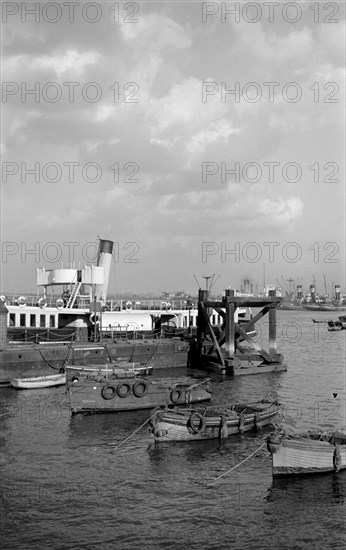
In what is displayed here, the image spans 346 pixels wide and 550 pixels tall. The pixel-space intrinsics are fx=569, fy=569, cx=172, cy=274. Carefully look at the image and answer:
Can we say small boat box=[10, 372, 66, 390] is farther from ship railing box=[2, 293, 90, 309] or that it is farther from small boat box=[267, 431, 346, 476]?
small boat box=[267, 431, 346, 476]

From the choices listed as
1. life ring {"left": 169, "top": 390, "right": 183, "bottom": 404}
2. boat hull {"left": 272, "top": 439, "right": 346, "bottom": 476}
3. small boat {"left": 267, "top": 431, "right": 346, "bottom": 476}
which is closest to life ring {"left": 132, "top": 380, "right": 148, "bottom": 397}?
life ring {"left": 169, "top": 390, "right": 183, "bottom": 404}

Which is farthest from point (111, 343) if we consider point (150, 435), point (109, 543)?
point (109, 543)

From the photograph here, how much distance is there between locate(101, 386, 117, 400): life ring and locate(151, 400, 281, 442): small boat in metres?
5.88

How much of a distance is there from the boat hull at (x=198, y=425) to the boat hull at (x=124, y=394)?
5.44m

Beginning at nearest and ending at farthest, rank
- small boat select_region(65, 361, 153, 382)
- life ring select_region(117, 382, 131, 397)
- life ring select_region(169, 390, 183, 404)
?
life ring select_region(117, 382, 131, 397)
life ring select_region(169, 390, 183, 404)
small boat select_region(65, 361, 153, 382)

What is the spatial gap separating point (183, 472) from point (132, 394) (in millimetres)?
10640

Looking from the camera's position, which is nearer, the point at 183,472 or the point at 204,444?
the point at 183,472

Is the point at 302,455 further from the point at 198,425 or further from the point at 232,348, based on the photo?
the point at 232,348

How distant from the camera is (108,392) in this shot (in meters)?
33.5

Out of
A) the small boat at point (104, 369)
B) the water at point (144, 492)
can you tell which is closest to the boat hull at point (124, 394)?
the water at point (144, 492)

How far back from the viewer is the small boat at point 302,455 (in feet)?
75.1

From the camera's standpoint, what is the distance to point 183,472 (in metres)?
23.8

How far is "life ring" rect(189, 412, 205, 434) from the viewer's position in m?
27.5

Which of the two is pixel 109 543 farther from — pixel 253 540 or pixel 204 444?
pixel 204 444
